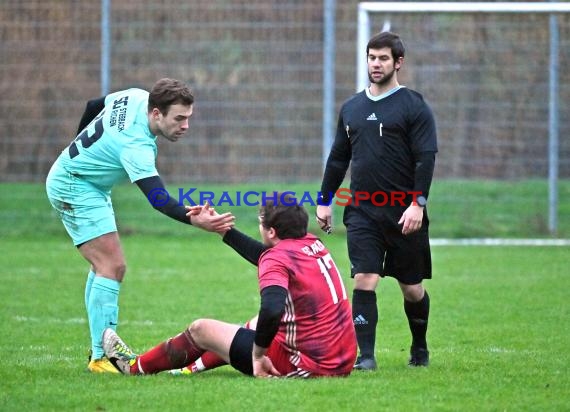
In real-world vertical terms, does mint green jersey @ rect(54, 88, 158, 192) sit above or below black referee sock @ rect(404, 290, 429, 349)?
above

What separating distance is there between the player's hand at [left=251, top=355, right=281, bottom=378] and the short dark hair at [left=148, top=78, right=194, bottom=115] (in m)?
1.54

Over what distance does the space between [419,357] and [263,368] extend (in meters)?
1.30

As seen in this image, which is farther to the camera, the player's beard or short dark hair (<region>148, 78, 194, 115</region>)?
the player's beard

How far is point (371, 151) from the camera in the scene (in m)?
7.12

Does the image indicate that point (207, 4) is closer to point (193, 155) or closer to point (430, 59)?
point (193, 155)

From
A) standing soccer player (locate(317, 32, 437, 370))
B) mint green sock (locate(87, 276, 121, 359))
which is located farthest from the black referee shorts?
mint green sock (locate(87, 276, 121, 359))

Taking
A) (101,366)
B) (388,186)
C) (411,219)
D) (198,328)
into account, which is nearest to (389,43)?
(388,186)

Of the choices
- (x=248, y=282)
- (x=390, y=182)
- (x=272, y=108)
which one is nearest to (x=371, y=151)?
(x=390, y=182)

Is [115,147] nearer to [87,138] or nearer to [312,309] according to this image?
[87,138]

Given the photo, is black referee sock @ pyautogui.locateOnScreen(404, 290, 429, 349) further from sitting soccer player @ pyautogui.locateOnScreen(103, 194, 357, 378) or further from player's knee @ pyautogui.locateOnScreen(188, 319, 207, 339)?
player's knee @ pyautogui.locateOnScreen(188, 319, 207, 339)

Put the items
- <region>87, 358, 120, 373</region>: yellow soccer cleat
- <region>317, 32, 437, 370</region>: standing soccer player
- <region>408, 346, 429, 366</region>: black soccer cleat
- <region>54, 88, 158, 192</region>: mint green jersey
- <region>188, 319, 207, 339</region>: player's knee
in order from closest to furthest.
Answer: <region>188, 319, 207, 339</region>: player's knee → <region>54, 88, 158, 192</region>: mint green jersey → <region>87, 358, 120, 373</region>: yellow soccer cleat → <region>317, 32, 437, 370</region>: standing soccer player → <region>408, 346, 429, 366</region>: black soccer cleat

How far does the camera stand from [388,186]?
7.09 m

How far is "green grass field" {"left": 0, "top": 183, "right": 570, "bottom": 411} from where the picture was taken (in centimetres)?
573

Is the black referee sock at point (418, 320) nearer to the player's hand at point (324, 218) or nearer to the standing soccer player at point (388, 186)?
the standing soccer player at point (388, 186)
